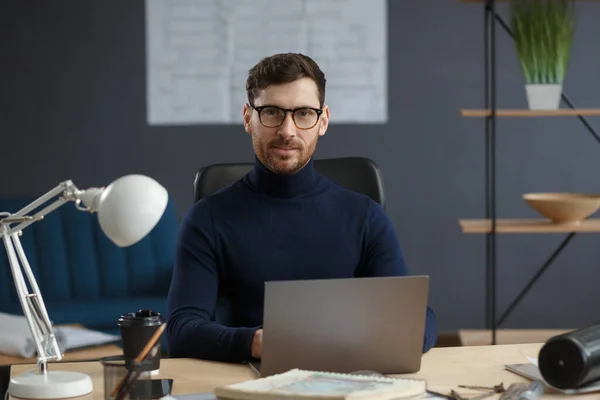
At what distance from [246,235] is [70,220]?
2177mm

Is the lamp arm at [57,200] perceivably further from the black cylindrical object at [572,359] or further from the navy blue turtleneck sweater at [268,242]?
the black cylindrical object at [572,359]

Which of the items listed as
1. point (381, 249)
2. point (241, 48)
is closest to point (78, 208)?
point (381, 249)

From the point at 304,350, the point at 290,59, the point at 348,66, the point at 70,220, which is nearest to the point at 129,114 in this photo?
the point at 70,220

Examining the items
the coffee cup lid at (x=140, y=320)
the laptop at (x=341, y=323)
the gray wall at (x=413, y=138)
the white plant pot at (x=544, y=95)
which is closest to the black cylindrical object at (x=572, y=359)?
the laptop at (x=341, y=323)

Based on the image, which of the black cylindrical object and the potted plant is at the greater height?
the potted plant

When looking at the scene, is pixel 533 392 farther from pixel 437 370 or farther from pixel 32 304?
pixel 32 304

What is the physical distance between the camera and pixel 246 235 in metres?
2.19

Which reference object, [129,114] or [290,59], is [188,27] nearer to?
[129,114]

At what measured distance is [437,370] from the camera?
68.7 inches

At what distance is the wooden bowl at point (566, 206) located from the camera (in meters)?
3.75

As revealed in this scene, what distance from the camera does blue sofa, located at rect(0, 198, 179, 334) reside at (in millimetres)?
4117

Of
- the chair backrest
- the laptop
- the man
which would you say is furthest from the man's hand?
the chair backrest

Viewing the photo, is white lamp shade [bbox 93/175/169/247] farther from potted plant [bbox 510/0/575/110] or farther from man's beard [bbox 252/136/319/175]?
potted plant [bbox 510/0/575/110]

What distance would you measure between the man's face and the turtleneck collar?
42 mm
